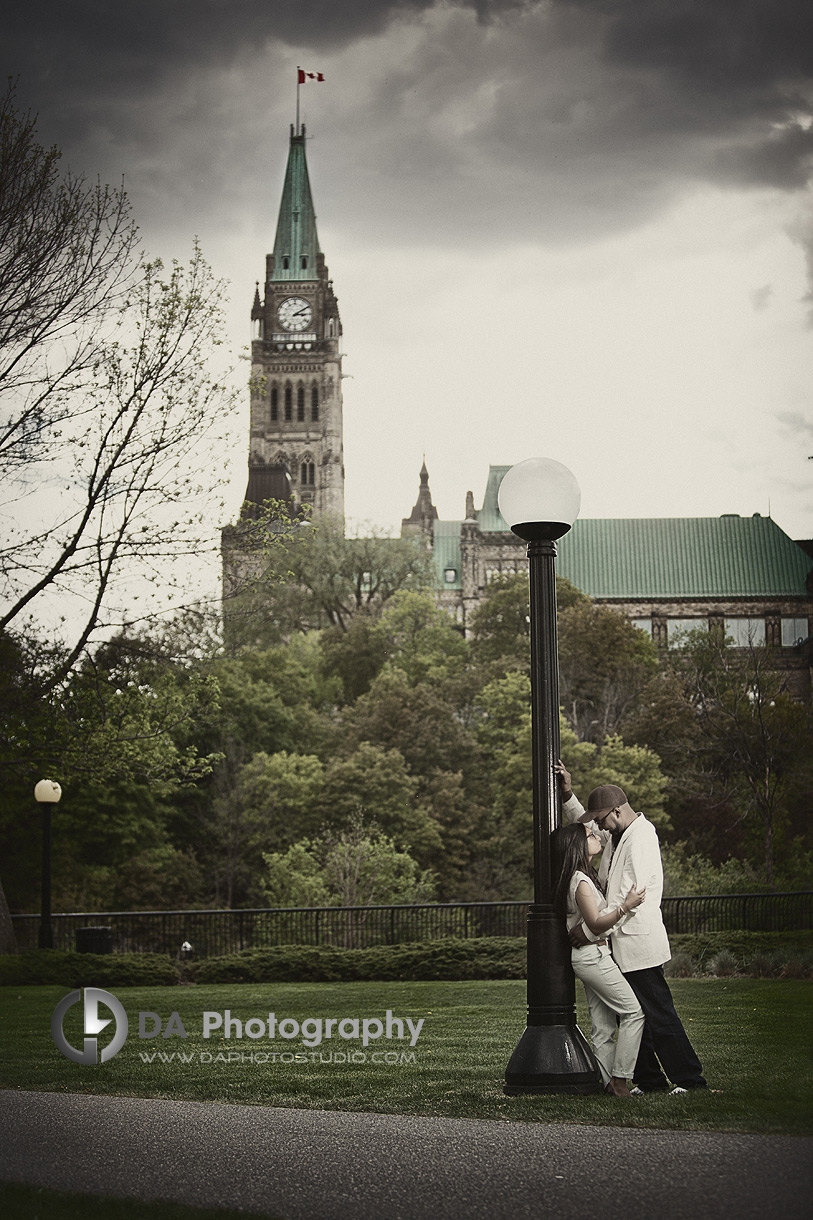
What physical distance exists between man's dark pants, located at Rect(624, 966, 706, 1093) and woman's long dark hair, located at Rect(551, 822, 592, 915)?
59cm

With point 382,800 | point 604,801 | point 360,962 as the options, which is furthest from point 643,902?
point 382,800

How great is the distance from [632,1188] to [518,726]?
41.7 meters

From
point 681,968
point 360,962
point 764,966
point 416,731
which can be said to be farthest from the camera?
point 416,731

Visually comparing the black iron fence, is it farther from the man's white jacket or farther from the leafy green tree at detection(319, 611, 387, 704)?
the leafy green tree at detection(319, 611, 387, 704)

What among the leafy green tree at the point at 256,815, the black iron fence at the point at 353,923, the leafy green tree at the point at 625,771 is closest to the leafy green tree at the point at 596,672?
the leafy green tree at the point at 625,771

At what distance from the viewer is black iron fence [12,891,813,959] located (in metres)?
23.0

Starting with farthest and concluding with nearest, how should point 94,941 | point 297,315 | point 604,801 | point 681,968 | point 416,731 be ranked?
point 297,315 < point 416,731 < point 94,941 < point 681,968 < point 604,801

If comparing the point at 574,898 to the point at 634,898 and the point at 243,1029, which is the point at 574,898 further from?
the point at 243,1029

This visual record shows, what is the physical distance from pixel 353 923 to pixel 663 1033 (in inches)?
762

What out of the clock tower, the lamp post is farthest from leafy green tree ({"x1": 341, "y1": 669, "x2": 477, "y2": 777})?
the clock tower

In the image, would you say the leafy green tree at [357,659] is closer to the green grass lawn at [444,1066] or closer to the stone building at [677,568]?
the stone building at [677,568]

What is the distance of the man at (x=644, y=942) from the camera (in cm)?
724

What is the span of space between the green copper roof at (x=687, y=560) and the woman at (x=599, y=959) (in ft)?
273

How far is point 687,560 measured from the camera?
3634 inches
